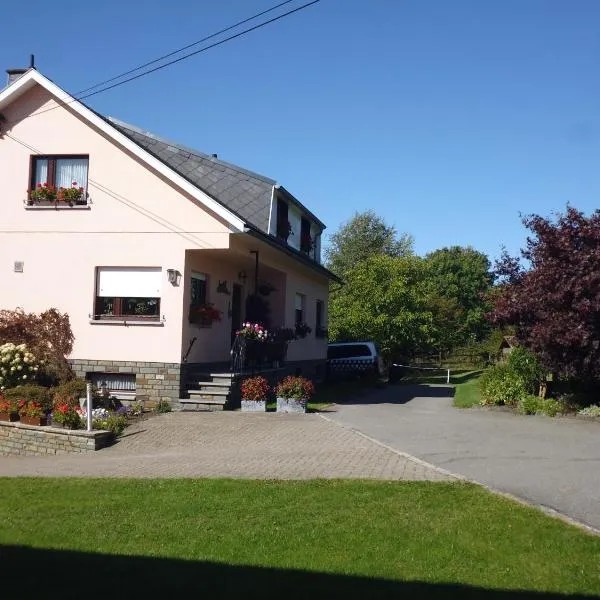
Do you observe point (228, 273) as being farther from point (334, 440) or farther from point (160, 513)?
point (160, 513)

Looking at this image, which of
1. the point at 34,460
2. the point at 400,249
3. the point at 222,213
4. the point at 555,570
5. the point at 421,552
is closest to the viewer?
the point at 555,570

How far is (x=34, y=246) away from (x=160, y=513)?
11387mm

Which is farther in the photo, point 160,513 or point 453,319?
point 453,319

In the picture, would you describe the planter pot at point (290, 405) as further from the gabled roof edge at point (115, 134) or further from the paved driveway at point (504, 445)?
the gabled roof edge at point (115, 134)

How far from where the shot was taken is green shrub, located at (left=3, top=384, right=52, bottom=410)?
13.9 meters

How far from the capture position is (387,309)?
3231 centimetres

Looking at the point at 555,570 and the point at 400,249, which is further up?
the point at 400,249

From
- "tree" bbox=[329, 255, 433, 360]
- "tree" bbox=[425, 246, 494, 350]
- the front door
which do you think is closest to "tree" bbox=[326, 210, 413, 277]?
"tree" bbox=[425, 246, 494, 350]

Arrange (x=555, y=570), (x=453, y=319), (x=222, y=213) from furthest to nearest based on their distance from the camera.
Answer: (x=453, y=319) < (x=222, y=213) < (x=555, y=570)

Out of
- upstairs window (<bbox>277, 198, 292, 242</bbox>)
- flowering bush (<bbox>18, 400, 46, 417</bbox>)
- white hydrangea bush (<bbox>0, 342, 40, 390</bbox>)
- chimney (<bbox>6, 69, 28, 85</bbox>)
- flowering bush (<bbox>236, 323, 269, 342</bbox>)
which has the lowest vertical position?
flowering bush (<bbox>18, 400, 46, 417</bbox>)

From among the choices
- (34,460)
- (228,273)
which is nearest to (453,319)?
(228,273)

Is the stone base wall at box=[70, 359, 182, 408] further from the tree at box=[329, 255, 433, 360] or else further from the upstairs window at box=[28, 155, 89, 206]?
the tree at box=[329, 255, 433, 360]

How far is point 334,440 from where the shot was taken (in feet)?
38.9

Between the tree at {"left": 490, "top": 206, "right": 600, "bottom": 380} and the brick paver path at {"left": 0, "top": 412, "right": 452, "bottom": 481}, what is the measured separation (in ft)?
17.1
